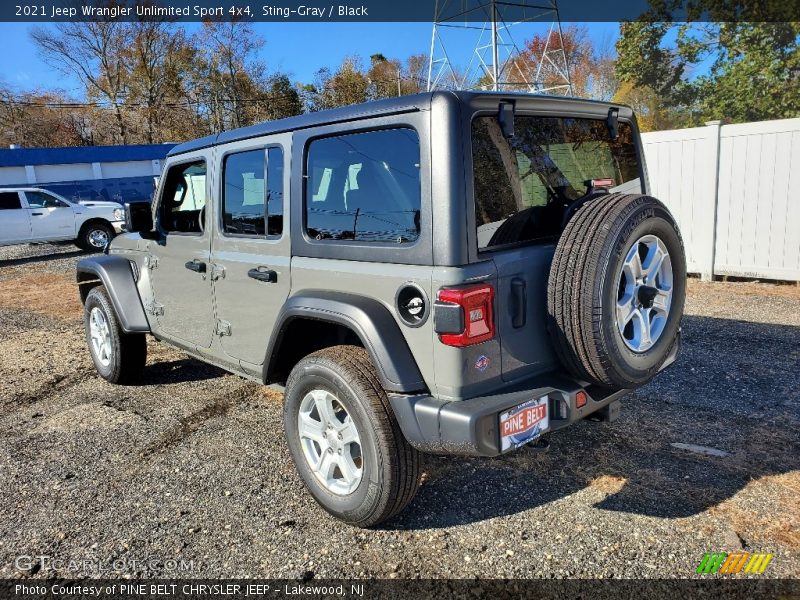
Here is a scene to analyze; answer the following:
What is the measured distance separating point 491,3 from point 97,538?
2114 cm

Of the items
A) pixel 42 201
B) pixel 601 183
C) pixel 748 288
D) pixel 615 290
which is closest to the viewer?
pixel 615 290

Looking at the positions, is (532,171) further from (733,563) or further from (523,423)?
(733,563)

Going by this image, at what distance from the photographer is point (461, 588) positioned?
2449 mm

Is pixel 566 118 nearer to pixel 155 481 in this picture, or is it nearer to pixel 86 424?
pixel 155 481

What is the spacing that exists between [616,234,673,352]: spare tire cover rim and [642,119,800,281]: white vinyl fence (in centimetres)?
574

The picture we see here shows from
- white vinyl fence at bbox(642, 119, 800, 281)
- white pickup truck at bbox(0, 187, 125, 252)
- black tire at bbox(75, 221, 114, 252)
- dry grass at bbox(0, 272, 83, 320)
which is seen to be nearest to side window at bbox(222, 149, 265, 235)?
dry grass at bbox(0, 272, 83, 320)

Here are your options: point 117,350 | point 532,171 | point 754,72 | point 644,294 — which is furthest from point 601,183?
point 754,72

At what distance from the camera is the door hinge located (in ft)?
12.1

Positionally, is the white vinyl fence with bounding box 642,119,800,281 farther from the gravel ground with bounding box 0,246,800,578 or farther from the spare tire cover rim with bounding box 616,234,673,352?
the spare tire cover rim with bounding box 616,234,673,352

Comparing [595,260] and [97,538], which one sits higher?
[595,260]

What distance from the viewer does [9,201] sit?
1520 centimetres

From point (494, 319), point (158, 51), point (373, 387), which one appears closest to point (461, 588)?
point (373, 387)

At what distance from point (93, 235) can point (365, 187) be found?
15.5 metres

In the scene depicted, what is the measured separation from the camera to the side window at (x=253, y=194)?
3.28m
